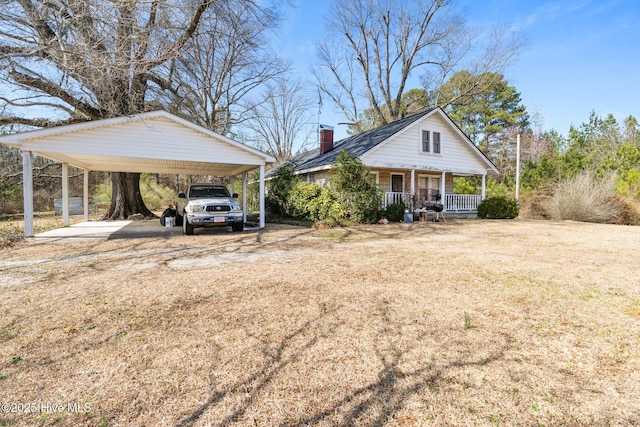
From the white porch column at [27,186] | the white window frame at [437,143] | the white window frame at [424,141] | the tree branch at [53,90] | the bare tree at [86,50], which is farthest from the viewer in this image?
the white window frame at [437,143]

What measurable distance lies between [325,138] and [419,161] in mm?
6736

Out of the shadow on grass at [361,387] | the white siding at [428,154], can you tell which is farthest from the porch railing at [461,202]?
the shadow on grass at [361,387]

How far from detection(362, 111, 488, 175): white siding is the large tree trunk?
13.2 m

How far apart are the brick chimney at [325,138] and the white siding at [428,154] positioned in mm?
5589

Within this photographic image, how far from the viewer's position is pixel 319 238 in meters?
9.05

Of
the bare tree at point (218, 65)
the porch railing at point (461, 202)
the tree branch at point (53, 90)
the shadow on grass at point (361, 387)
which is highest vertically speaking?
the bare tree at point (218, 65)

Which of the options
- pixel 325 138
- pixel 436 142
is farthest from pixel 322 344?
pixel 325 138

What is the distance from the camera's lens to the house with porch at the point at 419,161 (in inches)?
617

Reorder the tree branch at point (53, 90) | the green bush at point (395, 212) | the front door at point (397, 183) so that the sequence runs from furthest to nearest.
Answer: the front door at point (397, 183)
the green bush at point (395, 212)
the tree branch at point (53, 90)

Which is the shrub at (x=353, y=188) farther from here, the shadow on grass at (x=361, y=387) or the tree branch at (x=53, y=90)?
the tree branch at (x=53, y=90)

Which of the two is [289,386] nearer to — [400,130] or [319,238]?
[319,238]

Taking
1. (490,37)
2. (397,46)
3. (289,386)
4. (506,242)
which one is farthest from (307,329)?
(397,46)

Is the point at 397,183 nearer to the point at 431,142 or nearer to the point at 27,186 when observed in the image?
the point at 431,142

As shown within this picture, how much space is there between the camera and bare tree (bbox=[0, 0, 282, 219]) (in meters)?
7.29
